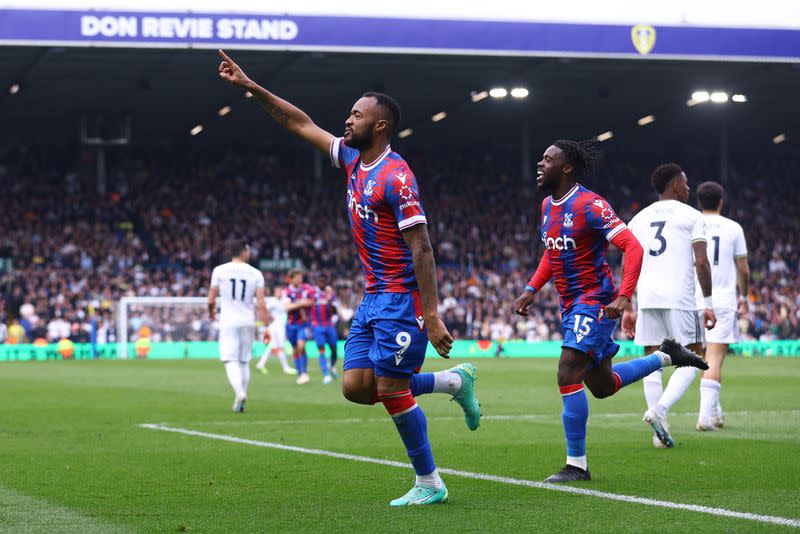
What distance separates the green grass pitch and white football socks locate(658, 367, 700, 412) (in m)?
0.38

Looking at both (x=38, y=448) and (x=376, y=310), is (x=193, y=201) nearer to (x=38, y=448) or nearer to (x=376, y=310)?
(x=38, y=448)

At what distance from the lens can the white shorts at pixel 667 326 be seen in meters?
10.0

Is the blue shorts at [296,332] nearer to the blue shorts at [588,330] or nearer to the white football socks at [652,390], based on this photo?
the white football socks at [652,390]

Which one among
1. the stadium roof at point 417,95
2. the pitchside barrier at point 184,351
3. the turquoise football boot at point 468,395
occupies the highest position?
the stadium roof at point 417,95

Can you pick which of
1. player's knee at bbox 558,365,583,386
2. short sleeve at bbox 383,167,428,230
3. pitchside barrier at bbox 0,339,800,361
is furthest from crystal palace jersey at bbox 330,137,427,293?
pitchside barrier at bbox 0,339,800,361

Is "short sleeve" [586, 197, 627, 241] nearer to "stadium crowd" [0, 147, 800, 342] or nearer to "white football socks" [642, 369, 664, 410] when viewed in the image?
"white football socks" [642, 369, 664, 410]

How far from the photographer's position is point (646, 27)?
34562 mm

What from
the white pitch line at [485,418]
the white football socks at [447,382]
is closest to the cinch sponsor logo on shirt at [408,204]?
the white football socks at [447,382]

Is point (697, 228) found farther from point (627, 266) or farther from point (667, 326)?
point (627, 266)

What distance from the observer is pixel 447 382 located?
736cm

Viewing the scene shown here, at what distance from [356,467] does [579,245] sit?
2.17 metres

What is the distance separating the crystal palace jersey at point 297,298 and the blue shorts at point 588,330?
14040mm

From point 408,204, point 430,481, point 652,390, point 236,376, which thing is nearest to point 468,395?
point 430,481

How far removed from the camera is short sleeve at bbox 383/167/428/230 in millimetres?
6391
